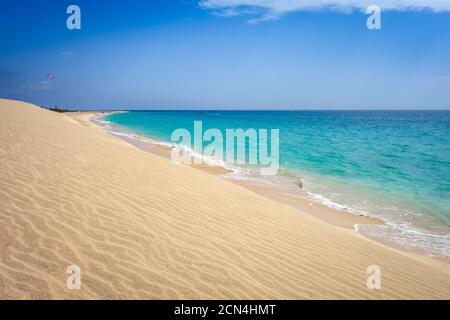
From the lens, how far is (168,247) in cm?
415

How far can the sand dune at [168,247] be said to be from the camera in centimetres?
329

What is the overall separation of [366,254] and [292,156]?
1436cm

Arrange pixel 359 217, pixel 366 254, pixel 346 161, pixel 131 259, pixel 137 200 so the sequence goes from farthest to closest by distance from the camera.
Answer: pixel 346 161 → pixel 359 217 → pixel 137 200 → pixel 366 254 → pixel 131 259

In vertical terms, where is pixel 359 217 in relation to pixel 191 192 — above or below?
below

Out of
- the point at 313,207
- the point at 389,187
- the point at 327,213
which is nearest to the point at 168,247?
the point at 327,213

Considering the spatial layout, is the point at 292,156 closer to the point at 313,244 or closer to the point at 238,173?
the point at 238,173

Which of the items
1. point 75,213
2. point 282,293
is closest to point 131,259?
point 75,213

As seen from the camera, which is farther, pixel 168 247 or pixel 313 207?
pixel 313 207

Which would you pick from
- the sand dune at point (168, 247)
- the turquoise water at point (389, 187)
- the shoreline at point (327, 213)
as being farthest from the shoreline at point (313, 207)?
the sand dune at point (168, 247)

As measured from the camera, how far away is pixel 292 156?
63.0 feet

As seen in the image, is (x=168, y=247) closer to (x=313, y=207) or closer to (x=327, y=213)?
(x=327, y=213)

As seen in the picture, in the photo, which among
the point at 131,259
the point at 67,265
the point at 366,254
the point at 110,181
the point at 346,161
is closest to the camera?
the point at 67,265

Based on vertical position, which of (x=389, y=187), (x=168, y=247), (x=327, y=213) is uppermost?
(x=168, y=247)

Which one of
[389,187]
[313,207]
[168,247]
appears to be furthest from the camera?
[389,187]
